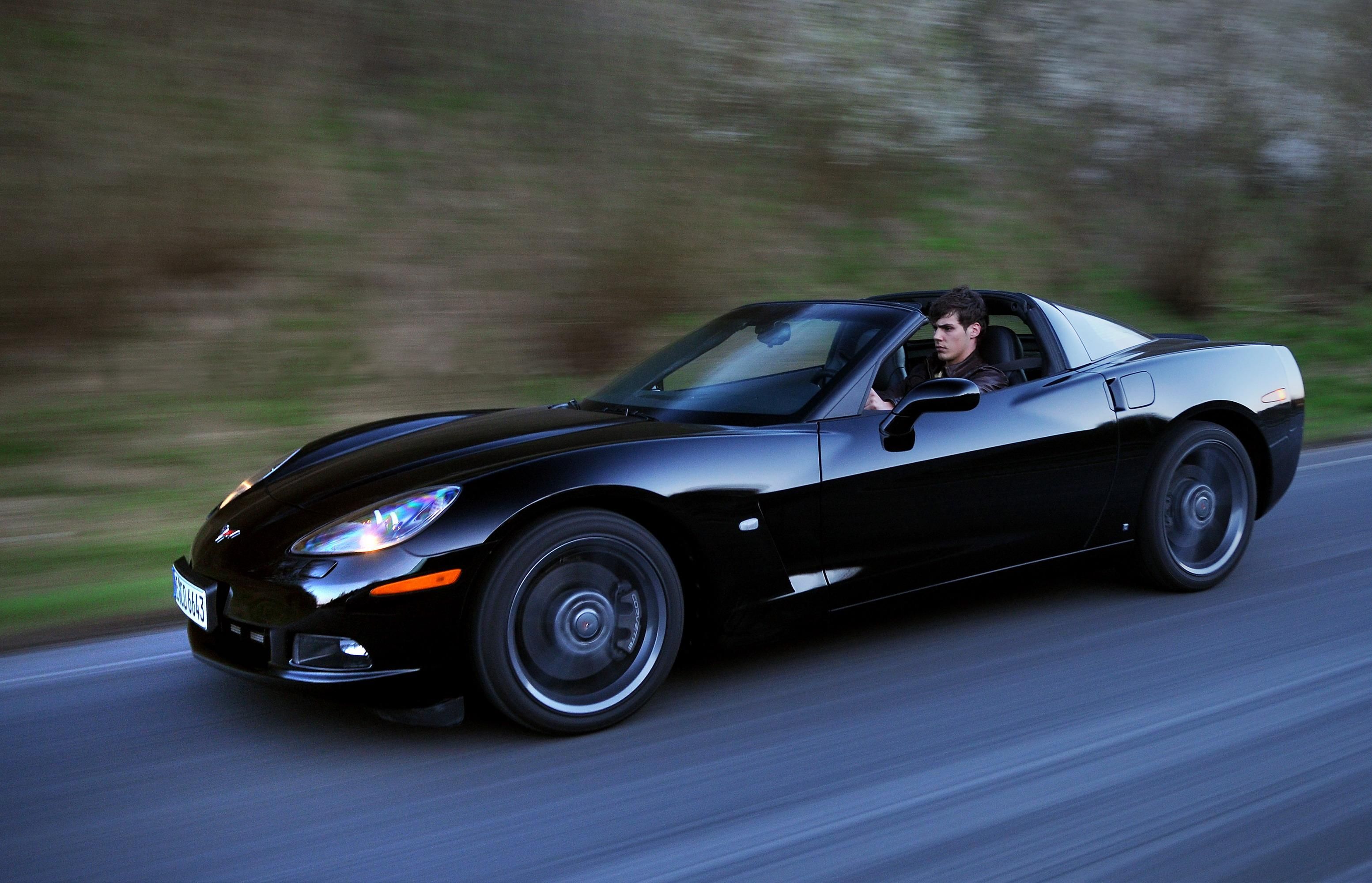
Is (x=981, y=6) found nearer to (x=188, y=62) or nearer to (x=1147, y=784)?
(x=188, y=62)

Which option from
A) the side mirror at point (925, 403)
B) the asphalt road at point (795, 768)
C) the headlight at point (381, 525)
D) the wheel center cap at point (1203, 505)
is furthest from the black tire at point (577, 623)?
the wheel center cap at point (1203, 505)

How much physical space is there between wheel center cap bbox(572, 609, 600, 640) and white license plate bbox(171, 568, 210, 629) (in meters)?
1.05

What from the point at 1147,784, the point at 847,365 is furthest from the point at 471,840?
the point at 847,365

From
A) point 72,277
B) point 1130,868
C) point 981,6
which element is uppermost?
point 981,6

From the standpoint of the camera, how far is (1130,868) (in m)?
2.73

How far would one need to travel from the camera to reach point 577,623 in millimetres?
3600

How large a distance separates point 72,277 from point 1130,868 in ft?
25.8

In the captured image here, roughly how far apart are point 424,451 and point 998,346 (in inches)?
90.7

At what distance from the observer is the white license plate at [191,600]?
3.63 meters

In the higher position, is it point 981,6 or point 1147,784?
point 981,6

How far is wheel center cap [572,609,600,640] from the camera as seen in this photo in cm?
360

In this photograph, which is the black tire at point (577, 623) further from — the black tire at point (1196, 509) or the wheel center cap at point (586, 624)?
the black tire at point (1196, 509)

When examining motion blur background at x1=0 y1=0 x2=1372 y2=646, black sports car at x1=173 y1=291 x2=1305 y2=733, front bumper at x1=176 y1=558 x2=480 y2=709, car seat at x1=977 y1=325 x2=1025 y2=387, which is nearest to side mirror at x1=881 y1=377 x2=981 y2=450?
black sports car at x1=173 y1=291 x2=1305 y2=733

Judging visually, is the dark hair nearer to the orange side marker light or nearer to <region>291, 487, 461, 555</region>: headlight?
<region>291, 487, 461, 555</region>: headlight
